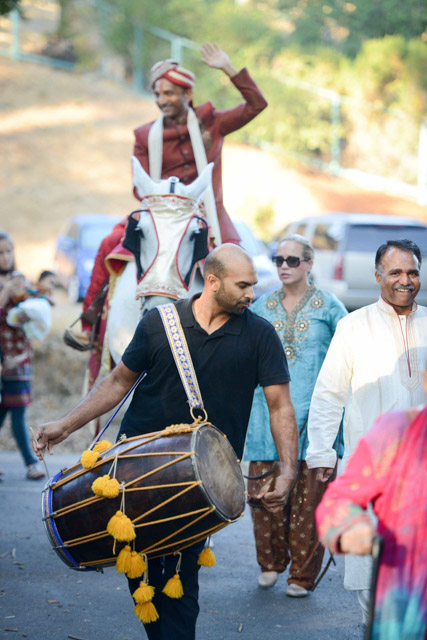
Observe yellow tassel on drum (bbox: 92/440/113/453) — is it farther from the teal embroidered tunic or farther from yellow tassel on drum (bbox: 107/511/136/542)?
the teal embroidered tunic

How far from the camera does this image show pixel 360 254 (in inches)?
590

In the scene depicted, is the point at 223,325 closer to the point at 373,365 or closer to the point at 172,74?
the point at 373,365

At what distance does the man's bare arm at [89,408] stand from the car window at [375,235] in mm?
11091

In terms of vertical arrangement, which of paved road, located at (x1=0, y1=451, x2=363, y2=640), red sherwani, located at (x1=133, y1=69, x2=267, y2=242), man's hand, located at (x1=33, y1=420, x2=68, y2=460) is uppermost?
red sherwani, located at (x1=133, y1=69, x2=267, y2=242)

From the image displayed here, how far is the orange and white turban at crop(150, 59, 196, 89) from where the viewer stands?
6758 mm

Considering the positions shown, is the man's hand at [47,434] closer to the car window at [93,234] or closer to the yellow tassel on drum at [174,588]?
the yellow tassel on drum at [174,588]

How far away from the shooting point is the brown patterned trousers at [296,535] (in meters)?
5.66

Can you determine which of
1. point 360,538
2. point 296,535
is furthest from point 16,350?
point 360,538

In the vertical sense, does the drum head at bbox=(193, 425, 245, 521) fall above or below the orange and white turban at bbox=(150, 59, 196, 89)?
below

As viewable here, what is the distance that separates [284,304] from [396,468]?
3.46 meters

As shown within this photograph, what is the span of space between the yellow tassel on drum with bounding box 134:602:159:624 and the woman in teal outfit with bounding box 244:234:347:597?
5.99ft

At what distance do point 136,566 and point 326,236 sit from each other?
12.9 meters

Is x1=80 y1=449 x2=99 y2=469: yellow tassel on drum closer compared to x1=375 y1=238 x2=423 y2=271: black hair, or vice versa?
x1=80 y1=449 x2=99 y2=469: yellow tassel on drum

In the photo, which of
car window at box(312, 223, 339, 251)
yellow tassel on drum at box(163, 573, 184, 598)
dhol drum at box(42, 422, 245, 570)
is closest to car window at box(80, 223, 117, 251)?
car window at box(312, 223, 339, 251)
